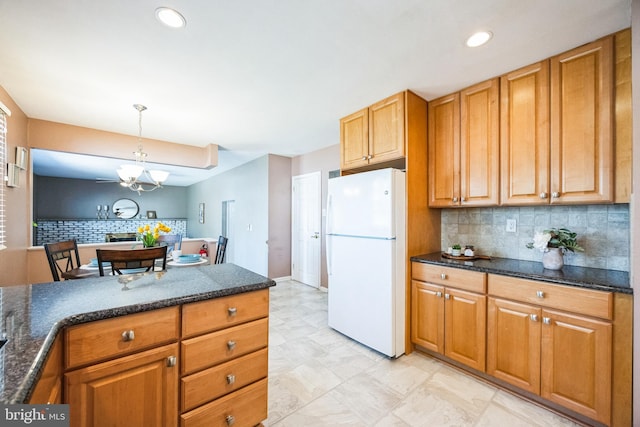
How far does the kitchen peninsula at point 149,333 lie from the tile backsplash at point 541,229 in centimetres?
210

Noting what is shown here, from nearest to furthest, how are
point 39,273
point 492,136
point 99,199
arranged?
1. point 492,136
2. point 39,273
3. point 99,199

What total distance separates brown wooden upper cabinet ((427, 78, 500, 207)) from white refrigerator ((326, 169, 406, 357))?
0.45m

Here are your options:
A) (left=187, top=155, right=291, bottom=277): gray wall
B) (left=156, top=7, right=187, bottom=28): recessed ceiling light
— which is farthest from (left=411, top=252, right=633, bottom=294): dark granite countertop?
(left=187, top=155, right=291, bottom=277): gray wall

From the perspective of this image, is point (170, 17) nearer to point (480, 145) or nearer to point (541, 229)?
point (480, 145)

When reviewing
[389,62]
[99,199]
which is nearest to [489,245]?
[389,62]

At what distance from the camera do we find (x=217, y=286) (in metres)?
1.35

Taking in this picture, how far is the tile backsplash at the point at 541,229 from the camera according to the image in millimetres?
1834

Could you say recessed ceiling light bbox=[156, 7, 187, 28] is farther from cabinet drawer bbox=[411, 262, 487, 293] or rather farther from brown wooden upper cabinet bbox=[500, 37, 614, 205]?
cabinet drawer bbox=[411, 262, 487, 293]

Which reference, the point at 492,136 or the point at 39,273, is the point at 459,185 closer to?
the point at 492,136

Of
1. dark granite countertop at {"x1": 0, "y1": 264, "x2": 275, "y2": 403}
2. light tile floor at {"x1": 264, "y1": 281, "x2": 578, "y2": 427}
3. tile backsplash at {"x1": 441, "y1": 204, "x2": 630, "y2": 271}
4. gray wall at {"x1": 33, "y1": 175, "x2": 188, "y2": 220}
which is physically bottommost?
light tile floor at {"x1": 264, "y1": 281, "x2": 578, "y2": 427}

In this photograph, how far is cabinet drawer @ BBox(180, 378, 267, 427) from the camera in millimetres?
1256

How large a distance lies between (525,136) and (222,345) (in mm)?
2539

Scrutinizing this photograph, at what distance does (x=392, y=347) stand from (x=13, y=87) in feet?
13.7

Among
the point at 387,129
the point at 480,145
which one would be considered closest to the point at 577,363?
the point at 480,145
